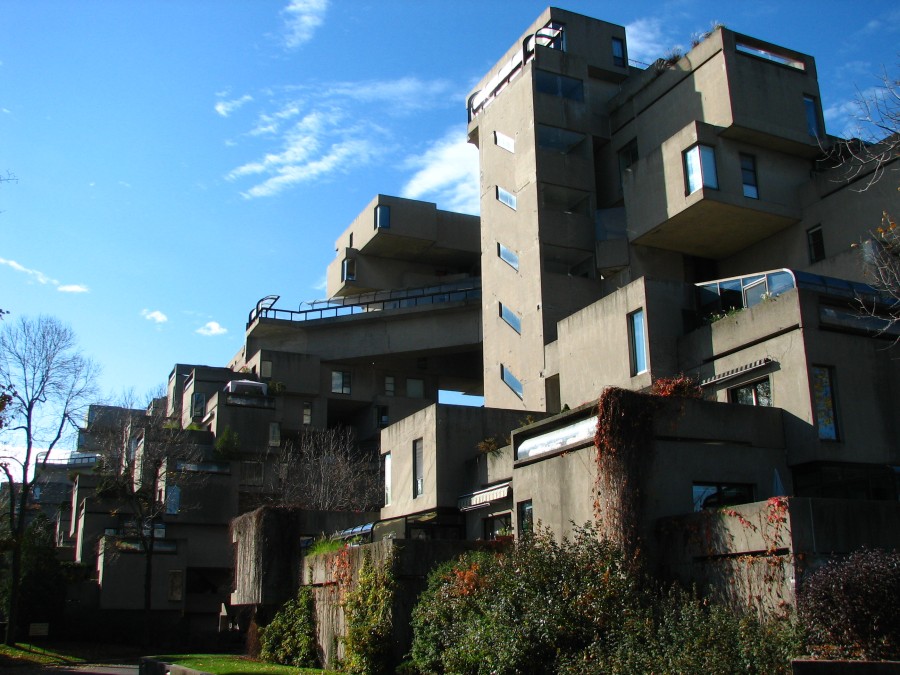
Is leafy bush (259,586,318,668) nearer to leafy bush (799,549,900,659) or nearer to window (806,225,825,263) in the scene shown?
leafy bush (799,549,900,659)

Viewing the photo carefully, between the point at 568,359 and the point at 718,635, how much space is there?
57.8 feet

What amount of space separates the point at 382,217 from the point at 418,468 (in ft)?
118

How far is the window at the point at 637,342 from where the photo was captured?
85.0 feet

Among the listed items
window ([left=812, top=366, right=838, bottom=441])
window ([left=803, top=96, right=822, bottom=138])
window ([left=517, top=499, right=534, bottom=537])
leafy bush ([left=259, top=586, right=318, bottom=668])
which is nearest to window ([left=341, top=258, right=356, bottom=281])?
window ([left=803, top=96, right=822, bottom=138])

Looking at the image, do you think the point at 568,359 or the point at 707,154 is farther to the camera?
the point at 707,154

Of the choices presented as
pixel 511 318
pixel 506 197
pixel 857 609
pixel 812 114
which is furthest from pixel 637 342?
pixel 506 197

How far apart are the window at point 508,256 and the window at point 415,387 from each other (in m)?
25.1

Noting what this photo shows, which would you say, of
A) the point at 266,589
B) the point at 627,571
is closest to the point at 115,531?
the point at 266,589

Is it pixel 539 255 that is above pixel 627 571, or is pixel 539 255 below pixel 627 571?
above

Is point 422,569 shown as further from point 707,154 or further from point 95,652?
point 95,652

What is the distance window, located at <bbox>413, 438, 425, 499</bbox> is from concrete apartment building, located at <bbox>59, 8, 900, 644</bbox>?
0.07 m

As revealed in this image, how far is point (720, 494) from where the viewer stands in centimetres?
1883

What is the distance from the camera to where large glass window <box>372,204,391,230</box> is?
63469 millimetres

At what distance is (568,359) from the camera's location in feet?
97.2
